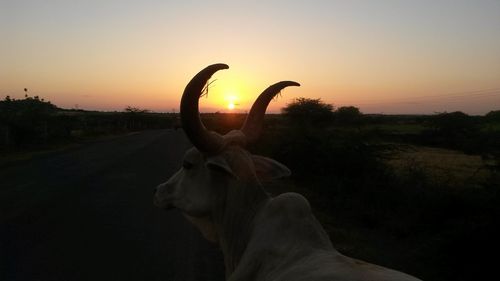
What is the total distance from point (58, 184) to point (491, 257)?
33.2 ft

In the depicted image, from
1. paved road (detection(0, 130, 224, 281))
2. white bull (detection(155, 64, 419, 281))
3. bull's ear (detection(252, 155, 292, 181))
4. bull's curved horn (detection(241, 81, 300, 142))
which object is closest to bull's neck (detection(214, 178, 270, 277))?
white bull (detection(155, 64, 419, 281))

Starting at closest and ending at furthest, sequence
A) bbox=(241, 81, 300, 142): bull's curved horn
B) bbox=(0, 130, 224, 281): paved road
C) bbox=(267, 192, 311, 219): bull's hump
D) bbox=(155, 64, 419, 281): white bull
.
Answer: bbox=(155, 64, 419, 281): white bull, bbox=(267, 192, 311, 219): bull's hump, bbox=(241, 81, 300, 142): bull's curved horn, bbox=(0, 130, 224, 281): paved road

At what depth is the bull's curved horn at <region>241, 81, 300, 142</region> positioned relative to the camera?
3852mm

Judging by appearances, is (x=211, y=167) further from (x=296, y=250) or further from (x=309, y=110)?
(x=309, y=110)

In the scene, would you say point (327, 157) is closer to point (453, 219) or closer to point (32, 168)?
point (453, 219)

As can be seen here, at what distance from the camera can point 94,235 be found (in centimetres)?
771

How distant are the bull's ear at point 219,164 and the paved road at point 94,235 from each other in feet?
9.60

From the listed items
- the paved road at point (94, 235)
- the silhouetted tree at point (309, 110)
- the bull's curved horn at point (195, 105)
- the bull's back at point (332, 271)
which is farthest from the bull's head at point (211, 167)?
the silhouetted tree at point (309, 110)

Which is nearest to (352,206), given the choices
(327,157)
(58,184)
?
(327,157)

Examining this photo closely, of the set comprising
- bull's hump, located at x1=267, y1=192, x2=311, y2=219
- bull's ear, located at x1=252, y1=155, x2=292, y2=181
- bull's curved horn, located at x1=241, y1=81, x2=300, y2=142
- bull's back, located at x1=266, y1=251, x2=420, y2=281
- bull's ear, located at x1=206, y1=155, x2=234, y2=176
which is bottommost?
bull's back, located at x1=266, y1=251, x2=420, y2=281

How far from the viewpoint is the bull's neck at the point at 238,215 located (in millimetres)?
3275

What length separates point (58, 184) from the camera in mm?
12898

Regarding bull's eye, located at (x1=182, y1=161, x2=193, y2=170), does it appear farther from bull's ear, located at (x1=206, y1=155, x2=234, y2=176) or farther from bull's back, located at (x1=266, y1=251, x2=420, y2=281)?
bull's back, located at (x1=266, y1=251, x2=420, y2=281)

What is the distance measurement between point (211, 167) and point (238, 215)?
357 millimetres
